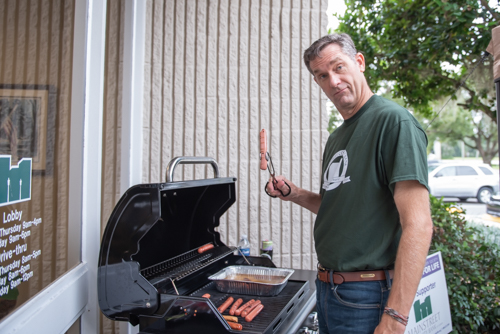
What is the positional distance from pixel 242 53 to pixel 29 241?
2335mm

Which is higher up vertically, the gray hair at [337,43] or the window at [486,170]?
the gray hair at [337,43]

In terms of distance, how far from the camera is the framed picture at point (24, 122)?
1.13m

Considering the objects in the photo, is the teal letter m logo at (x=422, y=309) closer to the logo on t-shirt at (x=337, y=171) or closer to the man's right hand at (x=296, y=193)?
the man's right hand at (x=296, y=193)

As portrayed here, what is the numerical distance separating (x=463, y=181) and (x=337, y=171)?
1226cm

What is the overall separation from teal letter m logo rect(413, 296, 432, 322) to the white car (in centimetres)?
1001

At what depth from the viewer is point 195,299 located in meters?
1.42

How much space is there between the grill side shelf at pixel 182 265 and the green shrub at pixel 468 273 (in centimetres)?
234

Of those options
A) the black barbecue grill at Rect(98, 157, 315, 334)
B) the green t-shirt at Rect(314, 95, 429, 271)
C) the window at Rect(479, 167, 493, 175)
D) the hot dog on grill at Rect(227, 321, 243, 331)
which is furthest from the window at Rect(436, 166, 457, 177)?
the hot dog on grill at Rect(227, 321, 243, 331)

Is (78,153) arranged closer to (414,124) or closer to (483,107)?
(414,124)

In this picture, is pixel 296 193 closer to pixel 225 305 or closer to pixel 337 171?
pixel 337 171

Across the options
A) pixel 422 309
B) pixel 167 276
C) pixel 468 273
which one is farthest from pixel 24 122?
pixel 468 273

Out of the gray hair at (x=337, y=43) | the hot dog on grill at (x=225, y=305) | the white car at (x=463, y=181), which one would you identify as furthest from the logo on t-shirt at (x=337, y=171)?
the white car at (x=463, y=181)

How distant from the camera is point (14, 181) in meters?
1.16

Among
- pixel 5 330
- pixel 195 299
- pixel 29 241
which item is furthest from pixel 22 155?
pixel 195 299
